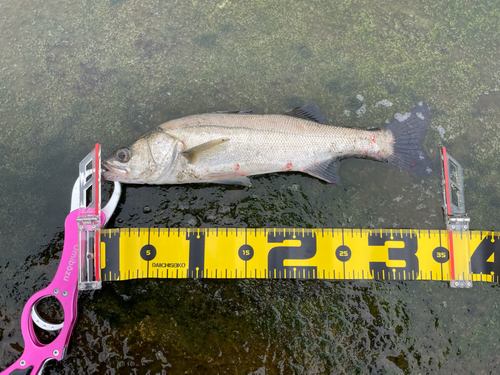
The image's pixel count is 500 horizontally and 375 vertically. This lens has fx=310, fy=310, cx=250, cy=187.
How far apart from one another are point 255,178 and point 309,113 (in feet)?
3.07

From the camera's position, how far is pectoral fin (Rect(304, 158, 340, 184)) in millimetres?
3322

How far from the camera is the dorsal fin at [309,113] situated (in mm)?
3416

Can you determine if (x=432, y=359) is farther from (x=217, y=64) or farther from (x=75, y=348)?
(x=217, y=64)

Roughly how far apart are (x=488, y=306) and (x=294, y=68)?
11.0ft

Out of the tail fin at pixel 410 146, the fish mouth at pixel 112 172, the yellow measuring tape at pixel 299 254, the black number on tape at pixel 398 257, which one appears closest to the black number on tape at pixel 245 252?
the yellow measuring tape at pixel 299 254

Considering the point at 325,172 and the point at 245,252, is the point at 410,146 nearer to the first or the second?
the point at 325,172

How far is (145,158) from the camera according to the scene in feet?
10.4

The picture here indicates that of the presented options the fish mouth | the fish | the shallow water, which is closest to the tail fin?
the fish

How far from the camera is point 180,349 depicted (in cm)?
308

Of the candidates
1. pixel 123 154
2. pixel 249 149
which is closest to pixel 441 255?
pixel 249 149

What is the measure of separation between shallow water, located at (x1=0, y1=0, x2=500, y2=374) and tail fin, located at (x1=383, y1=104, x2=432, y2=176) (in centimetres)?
18

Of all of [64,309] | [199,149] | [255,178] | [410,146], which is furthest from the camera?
[255,178]

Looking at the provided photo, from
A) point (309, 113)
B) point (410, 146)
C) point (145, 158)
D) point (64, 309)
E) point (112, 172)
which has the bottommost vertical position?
point (64, 309)

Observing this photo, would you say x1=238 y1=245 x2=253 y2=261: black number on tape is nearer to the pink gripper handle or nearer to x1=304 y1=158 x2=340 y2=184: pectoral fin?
x1=304 y1=158 x2=340 y2=184: pectoral fin
